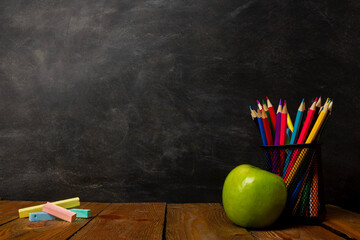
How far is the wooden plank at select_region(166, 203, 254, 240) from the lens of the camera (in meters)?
0.60

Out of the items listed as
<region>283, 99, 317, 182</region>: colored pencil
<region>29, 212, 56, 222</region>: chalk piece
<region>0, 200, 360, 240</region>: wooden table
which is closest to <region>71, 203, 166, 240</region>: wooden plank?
<region>0, 200, 360, 240</region>: wooden table

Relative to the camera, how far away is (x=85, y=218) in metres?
0.74

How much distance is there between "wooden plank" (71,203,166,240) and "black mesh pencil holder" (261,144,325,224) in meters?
0.31

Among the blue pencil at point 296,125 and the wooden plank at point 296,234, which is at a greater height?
the blue pencil at point 296,125

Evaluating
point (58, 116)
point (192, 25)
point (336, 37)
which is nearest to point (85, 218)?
point (58, 116)

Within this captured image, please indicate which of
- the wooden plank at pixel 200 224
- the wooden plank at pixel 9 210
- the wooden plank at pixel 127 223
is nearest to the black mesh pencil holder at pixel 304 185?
the wooden plank at pixel 200 224

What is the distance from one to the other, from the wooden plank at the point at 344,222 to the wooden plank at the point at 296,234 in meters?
0.03

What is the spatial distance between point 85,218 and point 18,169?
1.61 feet

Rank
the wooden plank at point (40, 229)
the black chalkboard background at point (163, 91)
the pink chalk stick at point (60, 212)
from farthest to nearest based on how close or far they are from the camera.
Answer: the black chalkboard background at point (163, 91)
the pink chalk stick at point (60, 212)
the wooden plank at point (40, 229)

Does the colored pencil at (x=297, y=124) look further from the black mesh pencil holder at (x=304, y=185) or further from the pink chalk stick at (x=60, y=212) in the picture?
the pink chalk stick at (x=60, y=212)

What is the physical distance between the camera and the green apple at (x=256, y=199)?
0.63 metres

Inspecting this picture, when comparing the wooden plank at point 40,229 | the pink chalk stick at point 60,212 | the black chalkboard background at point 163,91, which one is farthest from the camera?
the black chalkboard background at point 163,91

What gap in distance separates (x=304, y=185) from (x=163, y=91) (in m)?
0.57

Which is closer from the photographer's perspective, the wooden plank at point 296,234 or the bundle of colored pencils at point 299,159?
the wooden plank at point 296,234
